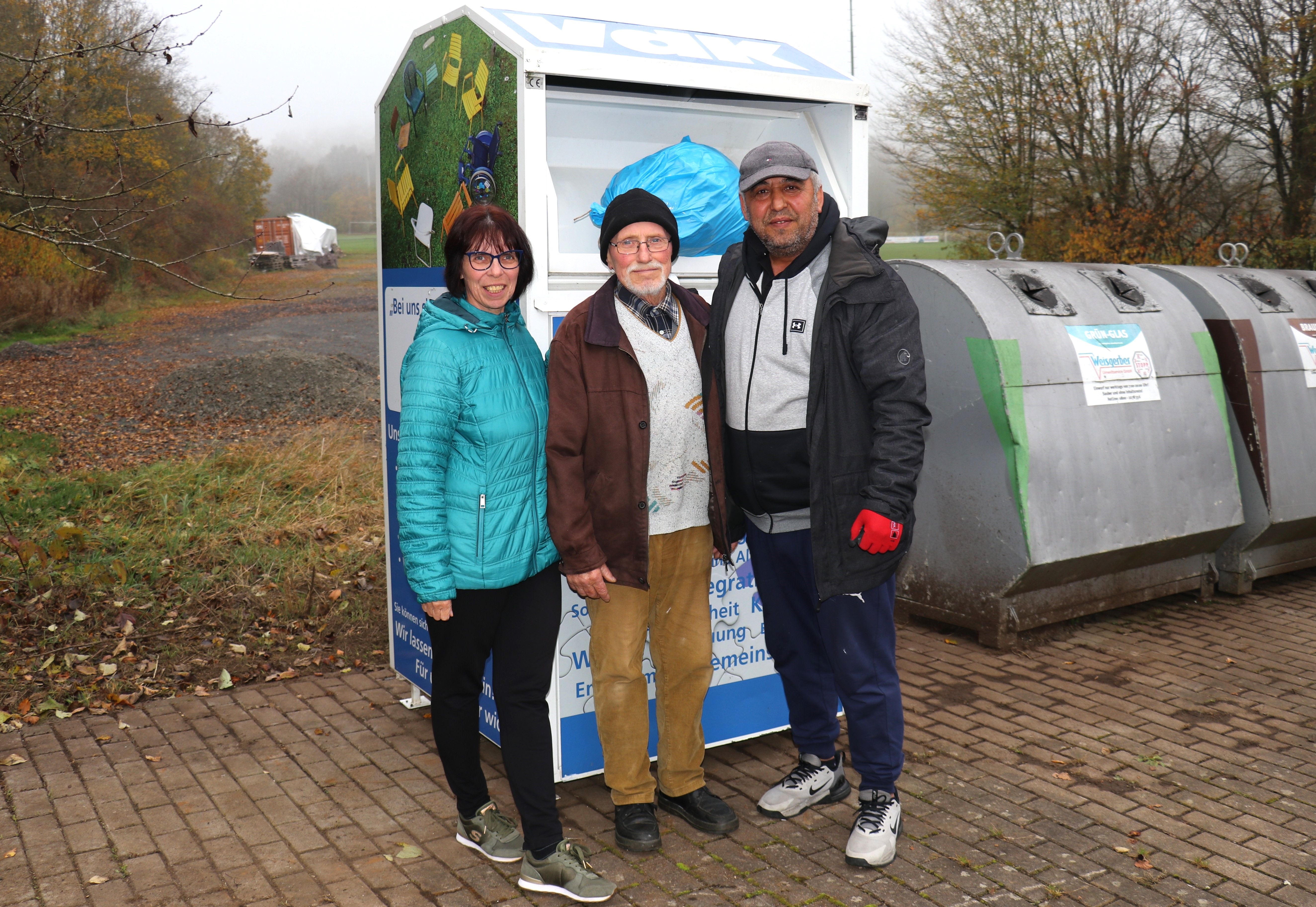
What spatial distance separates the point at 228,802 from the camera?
3309 millimetres

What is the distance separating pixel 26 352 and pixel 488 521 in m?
18.6

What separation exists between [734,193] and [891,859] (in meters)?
2.15

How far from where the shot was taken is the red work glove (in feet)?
9.04

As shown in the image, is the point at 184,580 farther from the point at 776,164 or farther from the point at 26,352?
the point at 26,352

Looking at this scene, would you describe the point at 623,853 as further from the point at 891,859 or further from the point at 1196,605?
the point at 1196,605

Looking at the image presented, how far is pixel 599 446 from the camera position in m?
2.81

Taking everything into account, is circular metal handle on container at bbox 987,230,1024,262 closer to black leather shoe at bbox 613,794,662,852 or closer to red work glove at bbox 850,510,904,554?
red work glove at bbox 850,510,904,554

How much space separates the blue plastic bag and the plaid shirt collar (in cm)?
56

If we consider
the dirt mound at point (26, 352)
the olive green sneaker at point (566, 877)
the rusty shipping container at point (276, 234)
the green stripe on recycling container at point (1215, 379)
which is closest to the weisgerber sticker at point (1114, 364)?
the green stripe on recycling container at point (1215, 379)

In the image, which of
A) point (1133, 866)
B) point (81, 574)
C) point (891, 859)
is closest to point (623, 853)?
point (891, 859)

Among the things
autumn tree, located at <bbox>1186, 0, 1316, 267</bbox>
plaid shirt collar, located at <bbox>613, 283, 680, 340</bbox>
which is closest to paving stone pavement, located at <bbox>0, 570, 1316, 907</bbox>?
plaid shirt collar, located at <bbox>613, 283, 680, 340</bbox>

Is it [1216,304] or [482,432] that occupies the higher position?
[1216,304]

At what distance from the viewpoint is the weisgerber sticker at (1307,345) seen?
580cm

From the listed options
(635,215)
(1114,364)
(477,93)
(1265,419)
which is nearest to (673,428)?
(635,215)
